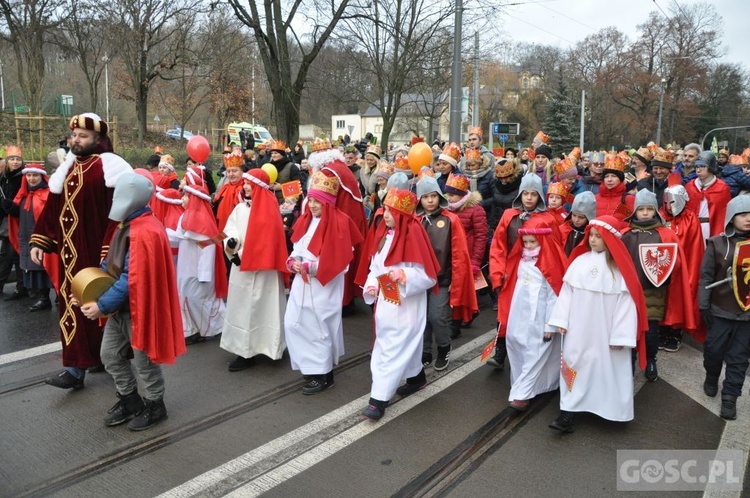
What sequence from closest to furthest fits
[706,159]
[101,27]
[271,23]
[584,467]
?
[584,467]
[706,159]
[271,23]
[101,27]

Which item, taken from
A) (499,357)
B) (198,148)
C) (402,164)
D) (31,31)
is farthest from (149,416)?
(31,31)

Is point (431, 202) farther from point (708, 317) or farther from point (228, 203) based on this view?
point (708, 317)

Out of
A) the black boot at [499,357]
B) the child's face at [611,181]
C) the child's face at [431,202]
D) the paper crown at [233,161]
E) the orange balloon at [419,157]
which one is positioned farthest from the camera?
the orange balloon at [419,157]

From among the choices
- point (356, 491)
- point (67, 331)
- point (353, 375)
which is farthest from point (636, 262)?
point (67, 331)

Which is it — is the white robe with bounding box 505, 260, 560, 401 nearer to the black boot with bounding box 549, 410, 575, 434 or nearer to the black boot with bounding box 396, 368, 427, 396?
the black boot with bounding box 549, 410, 575, 434

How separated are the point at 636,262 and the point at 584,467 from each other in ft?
7.72

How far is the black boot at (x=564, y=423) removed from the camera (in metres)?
4.75

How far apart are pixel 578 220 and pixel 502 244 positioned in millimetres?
921

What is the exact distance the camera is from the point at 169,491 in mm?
3832

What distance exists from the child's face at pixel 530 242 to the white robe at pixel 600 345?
2.05 ft

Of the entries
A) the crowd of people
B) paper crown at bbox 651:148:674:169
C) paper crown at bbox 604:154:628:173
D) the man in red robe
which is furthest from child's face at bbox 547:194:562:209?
the man in red robe

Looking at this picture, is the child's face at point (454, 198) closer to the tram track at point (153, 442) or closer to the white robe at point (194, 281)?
the tram track at point (153, 442)

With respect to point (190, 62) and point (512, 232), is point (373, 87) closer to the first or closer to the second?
point (190, 62)

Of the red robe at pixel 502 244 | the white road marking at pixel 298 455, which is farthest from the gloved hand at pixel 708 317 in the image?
the white road marking at pixel 298 455
